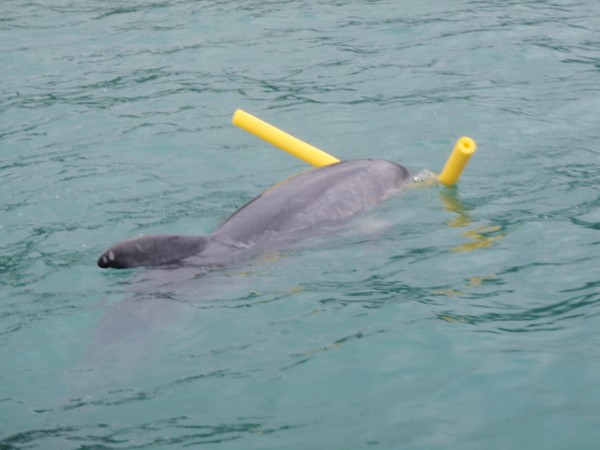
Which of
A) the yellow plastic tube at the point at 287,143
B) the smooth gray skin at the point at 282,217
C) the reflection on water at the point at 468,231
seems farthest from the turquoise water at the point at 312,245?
the yellow plastic tube at the point at 287,143

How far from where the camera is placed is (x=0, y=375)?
5.30 metres

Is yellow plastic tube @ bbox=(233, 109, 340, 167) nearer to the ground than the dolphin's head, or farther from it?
farther from it

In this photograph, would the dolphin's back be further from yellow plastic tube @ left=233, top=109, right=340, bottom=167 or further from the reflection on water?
the reflection on water

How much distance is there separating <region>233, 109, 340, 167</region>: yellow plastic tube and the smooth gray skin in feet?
0.82

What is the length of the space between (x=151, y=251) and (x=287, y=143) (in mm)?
1854

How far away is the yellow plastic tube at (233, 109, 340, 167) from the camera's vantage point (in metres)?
7.43

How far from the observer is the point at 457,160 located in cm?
716

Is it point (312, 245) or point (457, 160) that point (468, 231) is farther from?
point (312, 245)

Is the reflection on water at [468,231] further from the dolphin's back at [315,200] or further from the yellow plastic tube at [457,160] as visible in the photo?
the dolphin's back at [315,200]

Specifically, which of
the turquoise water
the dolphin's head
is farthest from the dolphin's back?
the dolphin's head

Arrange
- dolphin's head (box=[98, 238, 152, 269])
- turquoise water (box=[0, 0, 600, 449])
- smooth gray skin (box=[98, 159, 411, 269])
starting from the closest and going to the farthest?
turquoise water (box=[0, 0, 600, 449]) → dolphin's head (box=[98, 238, 152, 269]) → smooth gray skin (box=[98, 159, 411, 269])

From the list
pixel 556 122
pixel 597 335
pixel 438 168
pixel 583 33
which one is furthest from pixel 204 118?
pixel 597 335

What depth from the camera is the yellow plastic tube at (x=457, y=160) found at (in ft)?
23.2

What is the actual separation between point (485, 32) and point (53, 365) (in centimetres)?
738
